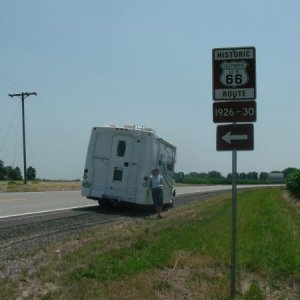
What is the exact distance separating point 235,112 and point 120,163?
14.6 metres

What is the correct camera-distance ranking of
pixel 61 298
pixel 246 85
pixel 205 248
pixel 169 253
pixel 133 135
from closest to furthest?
pixel 61 298 → pixel 246 85 → pixel 169 253 → pixel 205 248 → pixel 133 135

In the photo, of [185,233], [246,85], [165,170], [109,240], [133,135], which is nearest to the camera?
[246,85]

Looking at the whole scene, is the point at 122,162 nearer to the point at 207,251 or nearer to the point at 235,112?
the point at 207,251

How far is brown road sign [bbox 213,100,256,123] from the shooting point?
800 cm

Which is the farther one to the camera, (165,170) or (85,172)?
(165,170)

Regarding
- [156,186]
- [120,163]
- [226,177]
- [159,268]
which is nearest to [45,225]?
[156,186]

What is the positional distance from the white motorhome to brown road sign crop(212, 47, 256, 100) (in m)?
14.2

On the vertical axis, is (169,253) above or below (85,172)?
below

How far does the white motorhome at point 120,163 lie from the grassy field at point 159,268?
8.32m

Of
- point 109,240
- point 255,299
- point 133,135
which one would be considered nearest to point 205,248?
point 109,240

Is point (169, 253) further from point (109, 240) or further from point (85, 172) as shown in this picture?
point (85, 172)

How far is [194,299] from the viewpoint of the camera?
7.67 metres

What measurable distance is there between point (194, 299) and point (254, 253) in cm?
356

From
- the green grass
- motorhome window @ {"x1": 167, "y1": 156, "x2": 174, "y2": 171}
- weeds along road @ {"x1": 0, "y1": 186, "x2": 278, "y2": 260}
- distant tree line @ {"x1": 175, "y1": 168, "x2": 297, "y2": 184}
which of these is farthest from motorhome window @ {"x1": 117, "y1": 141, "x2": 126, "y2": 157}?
distant tree line @ {"x1": 175, "y1": 168, "x2": 297, "y2": 184}
